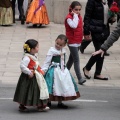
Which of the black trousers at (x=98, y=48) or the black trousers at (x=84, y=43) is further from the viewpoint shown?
the black trousers at (x=84, y=43)

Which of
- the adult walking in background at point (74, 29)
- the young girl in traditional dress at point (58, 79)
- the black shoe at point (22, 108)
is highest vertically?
the adult walking in background at point (74, 29)

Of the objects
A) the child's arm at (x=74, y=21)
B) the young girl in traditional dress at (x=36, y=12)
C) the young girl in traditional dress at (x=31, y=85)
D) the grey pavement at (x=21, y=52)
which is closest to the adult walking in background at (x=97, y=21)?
the child's arm at (x=74, y=21)

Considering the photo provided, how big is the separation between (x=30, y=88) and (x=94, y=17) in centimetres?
317

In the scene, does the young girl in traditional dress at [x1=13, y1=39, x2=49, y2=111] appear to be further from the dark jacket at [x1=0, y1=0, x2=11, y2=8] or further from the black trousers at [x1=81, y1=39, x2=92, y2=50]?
the dark jacket at [x1=0, y1=0, x2=11, y2=8]

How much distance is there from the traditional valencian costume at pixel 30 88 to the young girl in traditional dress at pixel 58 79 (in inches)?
9.5

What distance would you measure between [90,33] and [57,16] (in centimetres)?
800

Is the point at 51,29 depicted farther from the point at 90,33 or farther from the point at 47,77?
the point at 47,77

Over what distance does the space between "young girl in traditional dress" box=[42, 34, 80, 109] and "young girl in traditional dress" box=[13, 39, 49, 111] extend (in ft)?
0.75

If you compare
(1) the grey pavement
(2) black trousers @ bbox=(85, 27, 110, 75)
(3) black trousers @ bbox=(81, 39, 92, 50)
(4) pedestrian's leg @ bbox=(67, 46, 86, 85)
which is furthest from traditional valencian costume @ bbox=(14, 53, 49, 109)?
(3) black trousers @ bbox=(81, 39, 92, 50)

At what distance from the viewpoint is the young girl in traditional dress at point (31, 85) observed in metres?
8.82

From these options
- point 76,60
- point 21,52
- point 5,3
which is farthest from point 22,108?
point 5,3

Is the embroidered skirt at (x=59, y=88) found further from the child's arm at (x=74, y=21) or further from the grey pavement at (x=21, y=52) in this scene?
the grey pavement at (x=21, y=52)

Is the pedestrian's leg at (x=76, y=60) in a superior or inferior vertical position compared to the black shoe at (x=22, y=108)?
superior

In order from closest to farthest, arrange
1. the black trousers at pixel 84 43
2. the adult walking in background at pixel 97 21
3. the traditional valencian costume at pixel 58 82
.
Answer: the traditional valencian costume at pixel 58 82
the adult walking in background at pixel 97 21
the black trousers at pixel 84 43
